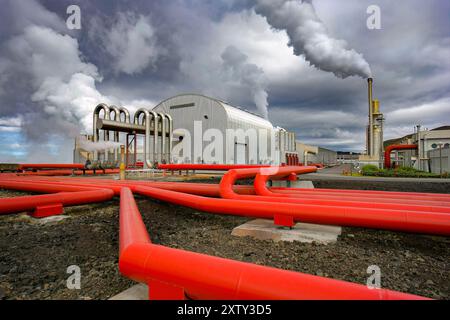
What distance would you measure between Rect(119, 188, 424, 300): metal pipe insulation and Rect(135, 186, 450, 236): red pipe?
183 cm

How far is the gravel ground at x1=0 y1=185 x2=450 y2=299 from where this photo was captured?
6.63 feet

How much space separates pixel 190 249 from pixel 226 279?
5.32 feet

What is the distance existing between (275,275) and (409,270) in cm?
180

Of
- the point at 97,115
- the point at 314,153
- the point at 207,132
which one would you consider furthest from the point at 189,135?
the point at 314,153

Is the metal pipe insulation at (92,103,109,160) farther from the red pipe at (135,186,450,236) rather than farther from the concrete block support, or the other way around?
the concrete block support

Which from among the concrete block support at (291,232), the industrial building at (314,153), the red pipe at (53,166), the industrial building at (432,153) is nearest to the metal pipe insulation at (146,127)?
the red pipe at (53,166)

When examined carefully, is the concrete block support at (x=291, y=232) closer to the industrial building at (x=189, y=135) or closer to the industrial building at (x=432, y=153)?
the industrial building at (x=189, y=135)

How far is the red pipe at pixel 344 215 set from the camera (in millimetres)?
2609

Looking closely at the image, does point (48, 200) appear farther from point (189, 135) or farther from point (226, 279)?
point (189, 135)

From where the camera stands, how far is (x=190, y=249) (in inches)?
111

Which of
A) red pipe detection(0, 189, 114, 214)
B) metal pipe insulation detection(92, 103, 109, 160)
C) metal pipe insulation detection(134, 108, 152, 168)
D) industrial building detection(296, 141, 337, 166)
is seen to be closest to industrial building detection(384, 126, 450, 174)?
industrial building detection(296, 141, 337, 166)

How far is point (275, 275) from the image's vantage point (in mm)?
1275

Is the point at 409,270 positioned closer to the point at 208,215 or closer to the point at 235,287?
the point at 235,287
